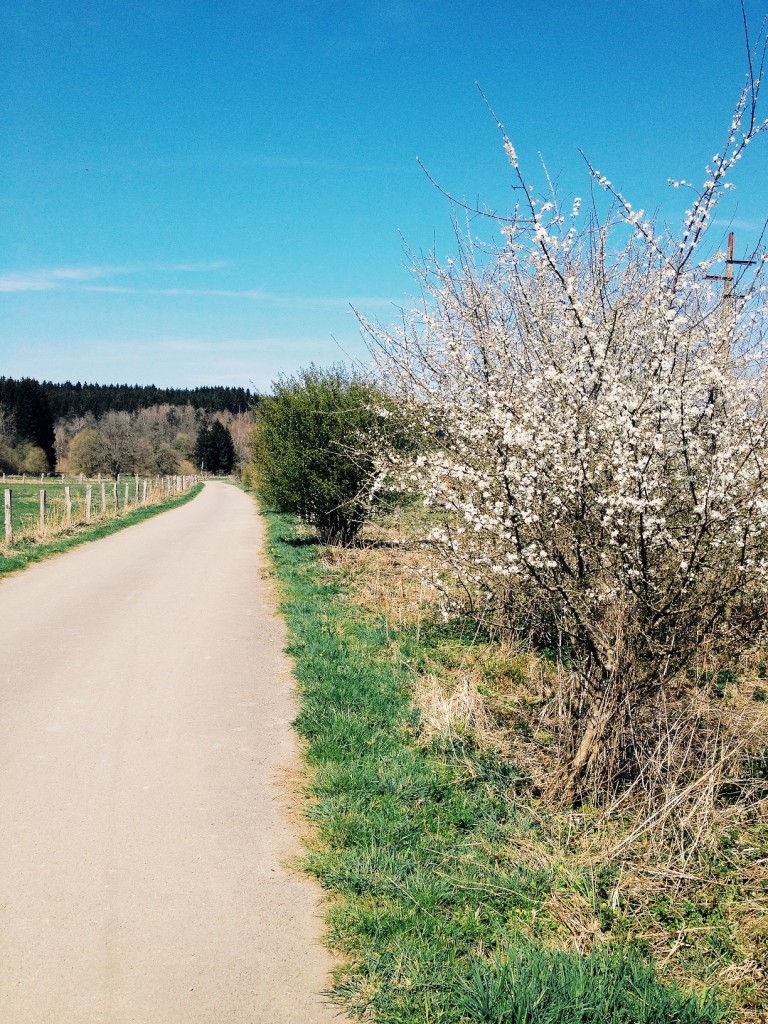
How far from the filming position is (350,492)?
46.3 ft

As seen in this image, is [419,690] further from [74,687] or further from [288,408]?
[288,408]

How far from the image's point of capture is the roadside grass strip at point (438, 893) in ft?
8.52

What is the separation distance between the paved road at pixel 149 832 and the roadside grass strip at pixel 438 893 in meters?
0.23

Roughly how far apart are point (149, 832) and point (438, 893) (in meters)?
1.69

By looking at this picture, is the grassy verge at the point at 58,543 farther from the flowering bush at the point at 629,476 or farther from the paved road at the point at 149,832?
the flowering bush at the point at 629,476

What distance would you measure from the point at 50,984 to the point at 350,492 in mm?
11644

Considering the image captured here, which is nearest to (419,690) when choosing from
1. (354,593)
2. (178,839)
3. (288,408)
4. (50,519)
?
(178,839)

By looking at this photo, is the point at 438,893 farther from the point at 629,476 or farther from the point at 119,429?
the point at 119,429

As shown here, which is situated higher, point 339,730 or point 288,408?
point 288,408

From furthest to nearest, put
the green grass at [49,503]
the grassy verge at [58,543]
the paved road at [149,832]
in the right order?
1. the green grass at [49,503]
2. the grassy verge at [58,543]
3. the paved road at [149,832]

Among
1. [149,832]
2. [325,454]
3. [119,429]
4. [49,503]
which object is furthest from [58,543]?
[119,429]

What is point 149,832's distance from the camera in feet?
12.7

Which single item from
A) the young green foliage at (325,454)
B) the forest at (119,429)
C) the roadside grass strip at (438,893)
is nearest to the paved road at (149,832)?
the roadside grass strip at (438,893)

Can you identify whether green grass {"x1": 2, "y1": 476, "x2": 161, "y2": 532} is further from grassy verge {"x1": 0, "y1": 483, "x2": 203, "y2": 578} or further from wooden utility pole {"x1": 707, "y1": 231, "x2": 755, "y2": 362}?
wooden utility pole {"x1": 707, "y1": 231, "x2": 755, "y2": 362}
